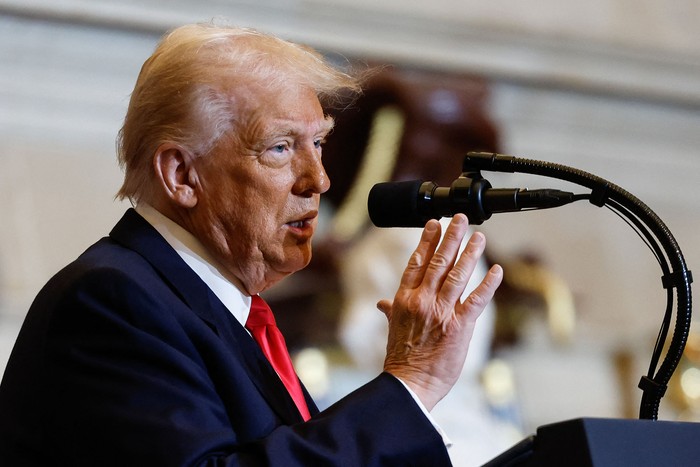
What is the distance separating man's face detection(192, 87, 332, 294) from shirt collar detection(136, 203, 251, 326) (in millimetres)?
18

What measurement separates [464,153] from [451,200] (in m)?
2.39

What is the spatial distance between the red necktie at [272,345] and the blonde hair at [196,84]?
0.30m

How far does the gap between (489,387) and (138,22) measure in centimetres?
193

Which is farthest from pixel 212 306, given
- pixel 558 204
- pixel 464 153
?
pixel 464 153

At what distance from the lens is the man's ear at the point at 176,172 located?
1964mm

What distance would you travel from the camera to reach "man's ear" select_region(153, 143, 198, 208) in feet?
6.44

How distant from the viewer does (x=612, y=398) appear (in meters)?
4.75

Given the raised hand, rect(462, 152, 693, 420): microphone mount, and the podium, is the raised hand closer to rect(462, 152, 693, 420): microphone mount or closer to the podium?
rect(462, 152, 693, 420): microphone mount

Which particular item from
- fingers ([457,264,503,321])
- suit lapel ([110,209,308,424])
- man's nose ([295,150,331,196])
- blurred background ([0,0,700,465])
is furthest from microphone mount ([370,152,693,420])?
blurred background ([0,0,700,465])

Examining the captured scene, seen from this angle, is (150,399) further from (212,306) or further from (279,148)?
(279,148)

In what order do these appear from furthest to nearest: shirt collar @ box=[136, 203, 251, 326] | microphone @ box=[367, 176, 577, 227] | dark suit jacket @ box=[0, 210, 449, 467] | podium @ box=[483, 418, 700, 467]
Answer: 1. shirt collar @ box=[136, 203, 251, 326]
2. microphone @ box=[367, 176, 577, 227]
3. dark suit jacket @ box=[0, 210, 449, 467]
4. podium @ box=[483, 418, 700, 467]

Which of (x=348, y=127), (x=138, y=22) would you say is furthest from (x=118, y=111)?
(x=348, y=127)

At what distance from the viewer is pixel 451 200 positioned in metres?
1.72

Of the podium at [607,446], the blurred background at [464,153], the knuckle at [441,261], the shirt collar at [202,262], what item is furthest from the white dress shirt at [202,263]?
Answer: the blurred background at [464,153]
